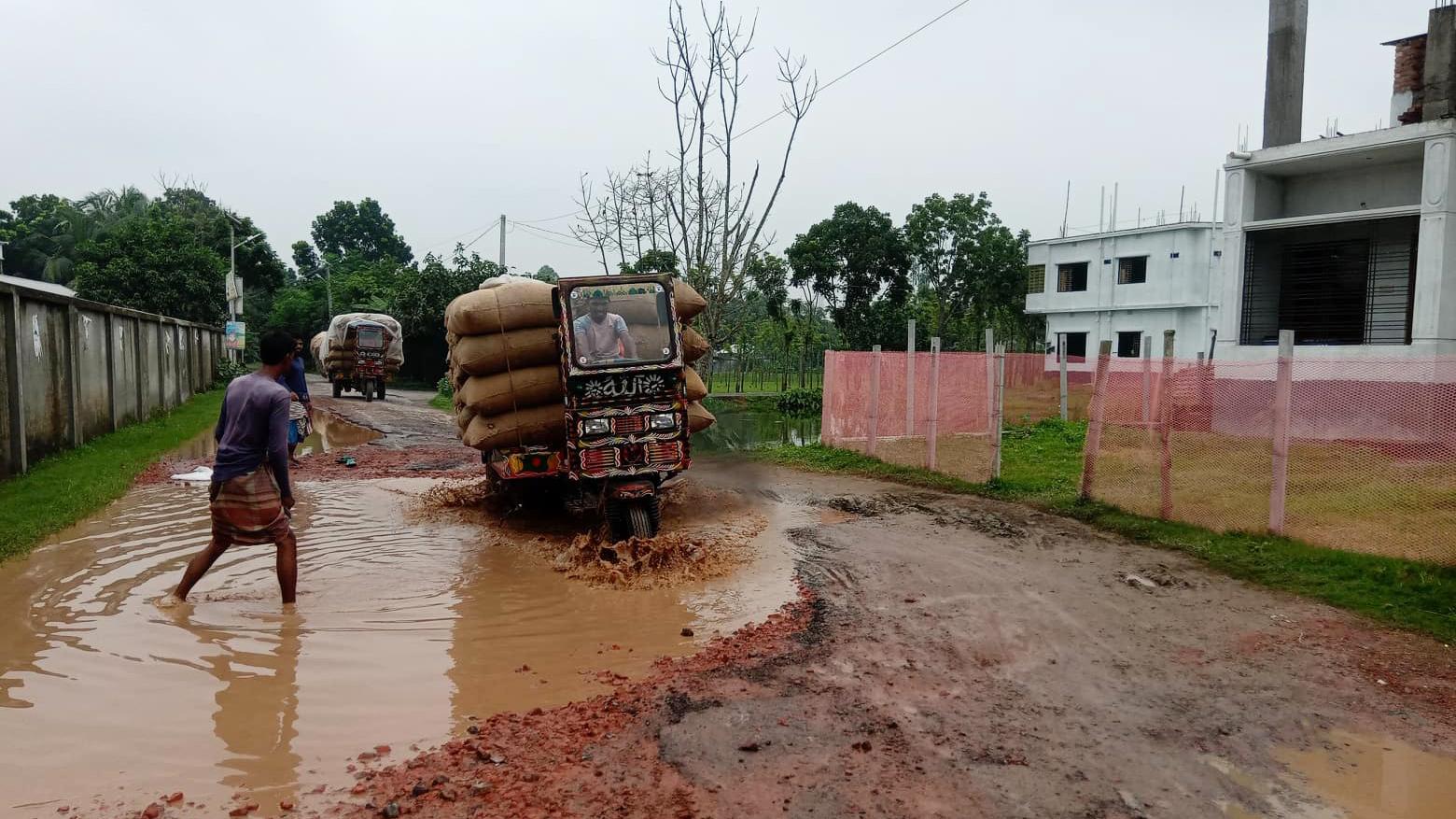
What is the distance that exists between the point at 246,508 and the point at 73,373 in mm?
9810

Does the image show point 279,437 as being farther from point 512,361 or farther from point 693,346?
point 693,346

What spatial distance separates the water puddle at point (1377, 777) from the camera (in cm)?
342

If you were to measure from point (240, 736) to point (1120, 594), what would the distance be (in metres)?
5.43

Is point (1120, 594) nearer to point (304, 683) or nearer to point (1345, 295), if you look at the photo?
point (304, 683)

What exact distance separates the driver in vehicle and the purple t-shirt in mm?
2516

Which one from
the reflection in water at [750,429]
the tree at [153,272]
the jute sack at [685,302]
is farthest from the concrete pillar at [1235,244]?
the tree at [153,272]

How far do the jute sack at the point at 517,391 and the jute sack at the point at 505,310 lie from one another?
0.46 m

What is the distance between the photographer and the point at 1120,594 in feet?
20.8

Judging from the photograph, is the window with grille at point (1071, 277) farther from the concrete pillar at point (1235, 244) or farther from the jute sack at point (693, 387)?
the jute sack at point (693, 387)

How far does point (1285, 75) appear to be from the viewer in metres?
18.9

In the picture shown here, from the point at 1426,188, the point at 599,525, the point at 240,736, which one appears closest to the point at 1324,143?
the point at 1426,188

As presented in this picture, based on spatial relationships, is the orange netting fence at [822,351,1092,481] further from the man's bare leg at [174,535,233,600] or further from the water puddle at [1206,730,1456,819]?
the man's bare leg at [174,535,233,600]

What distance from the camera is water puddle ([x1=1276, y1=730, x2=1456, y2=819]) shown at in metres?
3.42

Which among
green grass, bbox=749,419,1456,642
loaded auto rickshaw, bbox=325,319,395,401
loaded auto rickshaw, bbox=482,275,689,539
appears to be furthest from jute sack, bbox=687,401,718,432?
loaded auto rickshaw, bbox=325,319,395,401
